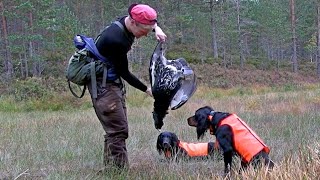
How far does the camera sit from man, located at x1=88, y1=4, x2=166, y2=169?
14.4 feet

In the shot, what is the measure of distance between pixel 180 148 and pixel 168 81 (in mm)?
1532

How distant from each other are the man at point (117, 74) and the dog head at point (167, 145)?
36.3 inches

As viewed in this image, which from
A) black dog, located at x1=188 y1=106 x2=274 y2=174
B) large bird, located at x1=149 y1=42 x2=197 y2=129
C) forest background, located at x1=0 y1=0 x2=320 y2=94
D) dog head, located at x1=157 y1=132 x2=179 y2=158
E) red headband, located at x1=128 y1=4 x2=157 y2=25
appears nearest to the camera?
red headband, located at x1=128 y1=4 x2=157 y2=25

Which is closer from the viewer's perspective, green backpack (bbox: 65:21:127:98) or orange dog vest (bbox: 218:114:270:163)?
orange dog vest (bbox: 218:114:270:163)

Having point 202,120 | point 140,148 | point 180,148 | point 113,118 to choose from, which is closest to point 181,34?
point 140,148

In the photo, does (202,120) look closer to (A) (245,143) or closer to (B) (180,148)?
(A) (245,143)

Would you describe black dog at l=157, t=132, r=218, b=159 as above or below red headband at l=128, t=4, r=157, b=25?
below

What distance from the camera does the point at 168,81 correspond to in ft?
14.8

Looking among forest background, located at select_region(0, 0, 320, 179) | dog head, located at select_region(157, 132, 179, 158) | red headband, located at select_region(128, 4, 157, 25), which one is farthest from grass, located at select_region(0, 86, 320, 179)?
red headband, located at select_region(128, 4, 157, 25)

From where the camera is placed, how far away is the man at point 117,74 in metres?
4.39

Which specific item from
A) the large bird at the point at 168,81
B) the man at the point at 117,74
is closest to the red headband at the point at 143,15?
the man at the point at 117,74

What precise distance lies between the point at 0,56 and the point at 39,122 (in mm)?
24764

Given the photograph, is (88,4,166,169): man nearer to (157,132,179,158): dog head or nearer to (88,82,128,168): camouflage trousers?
(88,82,128,168): camouflage trousers

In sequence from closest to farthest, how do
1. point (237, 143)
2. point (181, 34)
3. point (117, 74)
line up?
point (237, 143), point (117, 74), point (181, 34)
